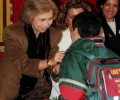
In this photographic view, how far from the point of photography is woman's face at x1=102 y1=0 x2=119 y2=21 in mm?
2936

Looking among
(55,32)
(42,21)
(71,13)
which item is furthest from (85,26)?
(71,13)

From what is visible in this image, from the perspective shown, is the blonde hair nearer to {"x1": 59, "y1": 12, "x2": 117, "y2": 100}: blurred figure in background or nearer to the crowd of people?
the crowd of people

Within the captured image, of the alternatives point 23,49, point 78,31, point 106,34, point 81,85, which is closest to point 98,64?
point 81,85

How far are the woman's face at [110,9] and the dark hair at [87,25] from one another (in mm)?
1096

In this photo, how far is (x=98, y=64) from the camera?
1.66 meters

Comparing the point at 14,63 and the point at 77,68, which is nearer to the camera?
the point at 77,68

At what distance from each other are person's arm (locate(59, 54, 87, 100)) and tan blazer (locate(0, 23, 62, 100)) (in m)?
0.40

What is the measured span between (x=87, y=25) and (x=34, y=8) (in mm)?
399

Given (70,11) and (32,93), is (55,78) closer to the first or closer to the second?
(32,93)

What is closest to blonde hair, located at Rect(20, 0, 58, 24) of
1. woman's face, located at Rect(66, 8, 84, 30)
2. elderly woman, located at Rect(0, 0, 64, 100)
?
elderly woman, located at Rect(0, 0, 64, 100)

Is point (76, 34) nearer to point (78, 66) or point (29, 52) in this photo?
point (78, 66)

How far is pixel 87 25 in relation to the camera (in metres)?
1.83

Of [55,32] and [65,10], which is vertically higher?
[65,10]

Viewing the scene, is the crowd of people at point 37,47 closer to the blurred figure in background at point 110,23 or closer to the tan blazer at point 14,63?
the tan blazer at point 14,63
